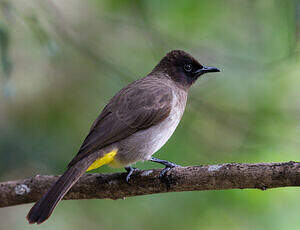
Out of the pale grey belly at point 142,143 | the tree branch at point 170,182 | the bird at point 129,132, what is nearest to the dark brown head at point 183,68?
the bird at point 129,132

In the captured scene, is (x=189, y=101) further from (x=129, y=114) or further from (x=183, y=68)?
(x=129, y=114)

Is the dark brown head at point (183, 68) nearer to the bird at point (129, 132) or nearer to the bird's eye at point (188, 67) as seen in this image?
the bird's eye at point (188, 67)

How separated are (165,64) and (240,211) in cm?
163

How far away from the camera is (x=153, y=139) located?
13.4 feet

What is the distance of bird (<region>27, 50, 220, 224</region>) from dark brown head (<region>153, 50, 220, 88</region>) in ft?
0.76

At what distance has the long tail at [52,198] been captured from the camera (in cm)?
347

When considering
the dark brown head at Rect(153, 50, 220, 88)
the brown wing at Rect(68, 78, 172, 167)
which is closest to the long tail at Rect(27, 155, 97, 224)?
the brown wing at Rect(68, 78, 172, 167)

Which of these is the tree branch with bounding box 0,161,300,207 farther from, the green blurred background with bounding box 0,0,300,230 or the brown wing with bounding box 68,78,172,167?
the green blurred background with bounding box 0,0,300,230

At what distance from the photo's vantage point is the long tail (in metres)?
3.47

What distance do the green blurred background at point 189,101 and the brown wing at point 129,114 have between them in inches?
24.2

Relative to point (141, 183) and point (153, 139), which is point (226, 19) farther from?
point (141, 183)

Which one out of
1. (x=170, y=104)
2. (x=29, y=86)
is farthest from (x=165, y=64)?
(x=29, y=86)

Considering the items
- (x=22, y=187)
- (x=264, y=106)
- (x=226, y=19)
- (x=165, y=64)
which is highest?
(x=226, y=19)

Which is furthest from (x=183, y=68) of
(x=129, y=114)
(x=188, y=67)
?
(x=129, y=114)
